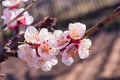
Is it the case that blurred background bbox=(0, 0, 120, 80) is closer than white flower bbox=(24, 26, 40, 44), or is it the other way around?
white flower bbox=(24, 26, 40, 44)

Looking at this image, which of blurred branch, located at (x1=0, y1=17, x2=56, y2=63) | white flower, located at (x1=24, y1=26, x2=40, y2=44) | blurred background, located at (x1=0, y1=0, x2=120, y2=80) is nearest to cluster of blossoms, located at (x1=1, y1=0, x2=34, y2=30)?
blurred branch, located at (x1=0, y1=17, x2=56, y2=63)

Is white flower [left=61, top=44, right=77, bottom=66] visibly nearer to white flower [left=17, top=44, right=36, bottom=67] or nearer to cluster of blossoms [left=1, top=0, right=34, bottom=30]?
white flower [left=17, top=44, right=36, bottom=67]

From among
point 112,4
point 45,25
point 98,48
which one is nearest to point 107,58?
point 98,48

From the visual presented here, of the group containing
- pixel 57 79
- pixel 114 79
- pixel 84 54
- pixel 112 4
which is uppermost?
pixel 112 4

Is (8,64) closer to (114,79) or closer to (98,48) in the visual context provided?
(98,48)

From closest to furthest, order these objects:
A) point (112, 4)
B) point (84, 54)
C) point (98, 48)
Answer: point (84, 54) < point (98, 48) < point (112, 4)

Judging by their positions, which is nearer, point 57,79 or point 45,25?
point 45,25

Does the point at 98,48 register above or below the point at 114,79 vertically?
above
